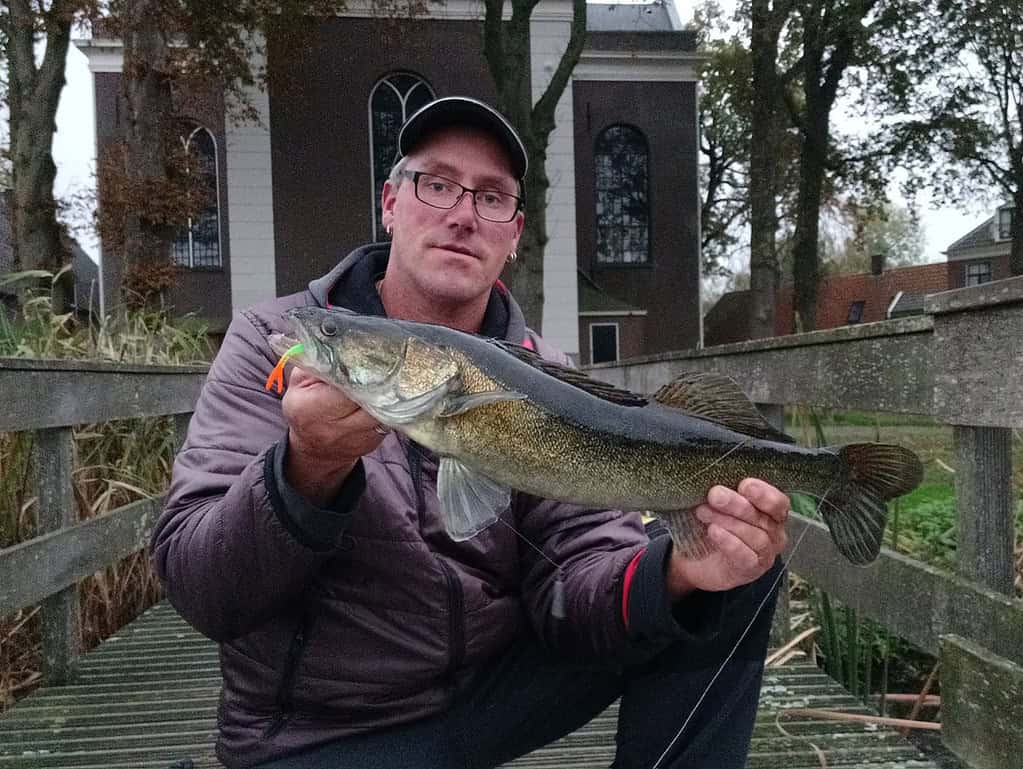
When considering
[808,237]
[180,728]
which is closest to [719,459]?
[180,728]

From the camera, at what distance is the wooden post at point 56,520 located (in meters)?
3.34

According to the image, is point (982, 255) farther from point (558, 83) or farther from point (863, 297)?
point (558, 83)

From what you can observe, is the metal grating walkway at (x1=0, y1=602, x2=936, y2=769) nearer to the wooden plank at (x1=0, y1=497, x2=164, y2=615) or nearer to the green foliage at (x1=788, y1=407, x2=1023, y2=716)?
the green foliage at (x1=788, y1=407, x2=1023, y2=716)

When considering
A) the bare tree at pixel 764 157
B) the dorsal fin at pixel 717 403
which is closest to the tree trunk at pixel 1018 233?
the bare tree at pixel 764 157

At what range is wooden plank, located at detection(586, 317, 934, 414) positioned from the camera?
242 centimetres

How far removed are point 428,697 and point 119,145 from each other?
1150 centimetres

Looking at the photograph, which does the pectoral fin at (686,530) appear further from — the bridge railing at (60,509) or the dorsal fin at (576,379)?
the bridge railing at (60,509)

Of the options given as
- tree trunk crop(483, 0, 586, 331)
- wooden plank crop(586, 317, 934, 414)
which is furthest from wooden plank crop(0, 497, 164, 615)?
tree trunk crop(483, 0, 586, 331)

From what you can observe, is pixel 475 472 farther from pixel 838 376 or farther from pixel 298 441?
pixel 838 376

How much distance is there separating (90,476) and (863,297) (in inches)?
1590

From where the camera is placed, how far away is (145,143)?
10.9m

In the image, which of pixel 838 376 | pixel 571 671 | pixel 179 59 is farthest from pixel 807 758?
pixel 179 59

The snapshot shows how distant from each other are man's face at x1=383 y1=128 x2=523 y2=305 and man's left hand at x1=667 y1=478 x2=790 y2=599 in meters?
0.96

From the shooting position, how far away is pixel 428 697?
2.06 metres
